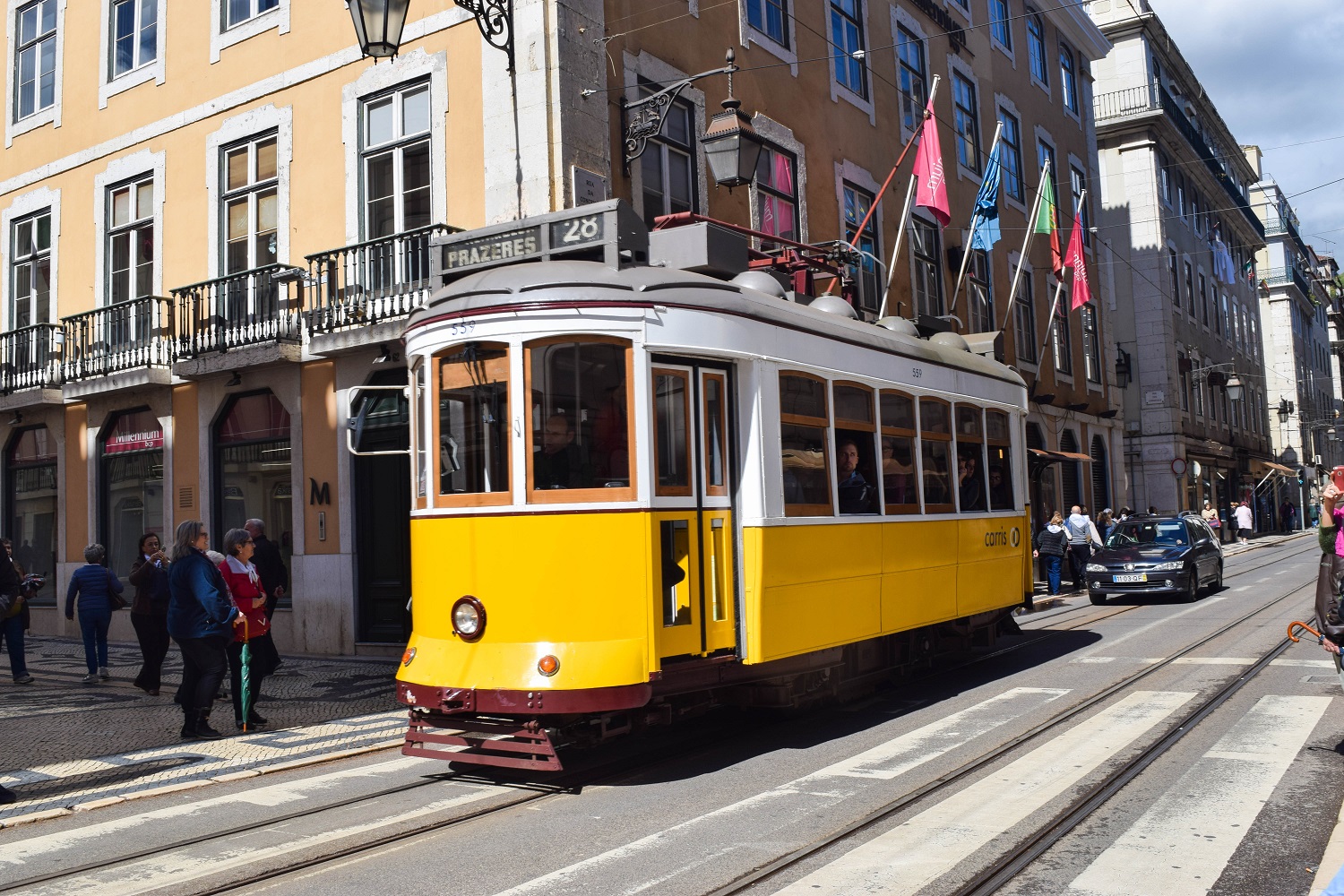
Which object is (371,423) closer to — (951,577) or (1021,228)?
(951,577)

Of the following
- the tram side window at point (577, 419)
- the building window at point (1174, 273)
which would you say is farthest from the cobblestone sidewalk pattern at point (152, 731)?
the building window at point (1174, 273)

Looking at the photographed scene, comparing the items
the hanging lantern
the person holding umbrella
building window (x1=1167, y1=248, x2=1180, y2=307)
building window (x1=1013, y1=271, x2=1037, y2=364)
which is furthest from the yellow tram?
building window (x1=1167, y1=248, x2=1180, y2=307)

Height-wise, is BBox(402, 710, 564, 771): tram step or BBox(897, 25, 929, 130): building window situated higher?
BBox(897, 25, 929, 130): building window

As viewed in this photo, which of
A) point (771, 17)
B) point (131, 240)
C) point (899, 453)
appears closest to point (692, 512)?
point (899, 453)

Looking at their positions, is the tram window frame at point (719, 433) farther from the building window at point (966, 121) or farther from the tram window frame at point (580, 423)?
the building window at point (966, 121)

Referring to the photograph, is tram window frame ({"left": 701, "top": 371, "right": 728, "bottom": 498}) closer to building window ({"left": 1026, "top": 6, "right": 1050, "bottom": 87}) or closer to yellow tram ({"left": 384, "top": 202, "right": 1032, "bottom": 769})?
yellow tram ({"left": 384, "top": 202, "right": 1032, "bottom": 769})

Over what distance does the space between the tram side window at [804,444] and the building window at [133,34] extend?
14088mm

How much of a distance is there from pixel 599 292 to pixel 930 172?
12285 millimetres

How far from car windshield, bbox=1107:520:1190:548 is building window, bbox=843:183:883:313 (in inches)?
217

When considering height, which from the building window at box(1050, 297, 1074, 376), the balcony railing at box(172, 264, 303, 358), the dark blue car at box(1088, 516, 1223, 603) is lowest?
the dark blue car at box(1088, 516, 1223, 603)

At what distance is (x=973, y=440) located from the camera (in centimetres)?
1100

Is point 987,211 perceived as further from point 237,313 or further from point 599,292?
point 599,292

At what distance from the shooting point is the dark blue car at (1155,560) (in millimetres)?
18266

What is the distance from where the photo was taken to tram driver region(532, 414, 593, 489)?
7145 mm
